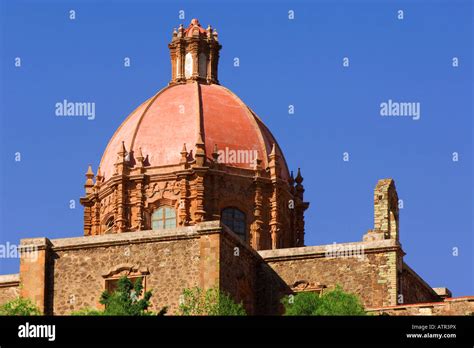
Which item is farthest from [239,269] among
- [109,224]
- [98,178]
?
[98,178]

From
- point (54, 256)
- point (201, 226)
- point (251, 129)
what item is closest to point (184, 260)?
point (201, 226)

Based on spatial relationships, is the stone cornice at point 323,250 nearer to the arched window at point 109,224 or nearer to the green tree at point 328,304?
the green tree at point 328,304

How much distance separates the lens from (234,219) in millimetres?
58406

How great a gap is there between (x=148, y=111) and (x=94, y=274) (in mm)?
11113

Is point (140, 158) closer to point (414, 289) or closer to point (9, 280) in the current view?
point (9, 280)

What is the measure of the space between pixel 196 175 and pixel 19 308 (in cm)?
1202

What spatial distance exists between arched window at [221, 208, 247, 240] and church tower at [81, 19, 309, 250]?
35mm

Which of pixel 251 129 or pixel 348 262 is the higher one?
pixel 251 129

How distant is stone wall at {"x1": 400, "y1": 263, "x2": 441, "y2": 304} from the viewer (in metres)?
52.5

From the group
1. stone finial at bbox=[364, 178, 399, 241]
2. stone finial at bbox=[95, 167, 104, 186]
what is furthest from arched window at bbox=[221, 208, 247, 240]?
stone finial at bbox=[364, 178, 399, 241]

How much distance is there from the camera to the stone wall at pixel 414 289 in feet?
172
